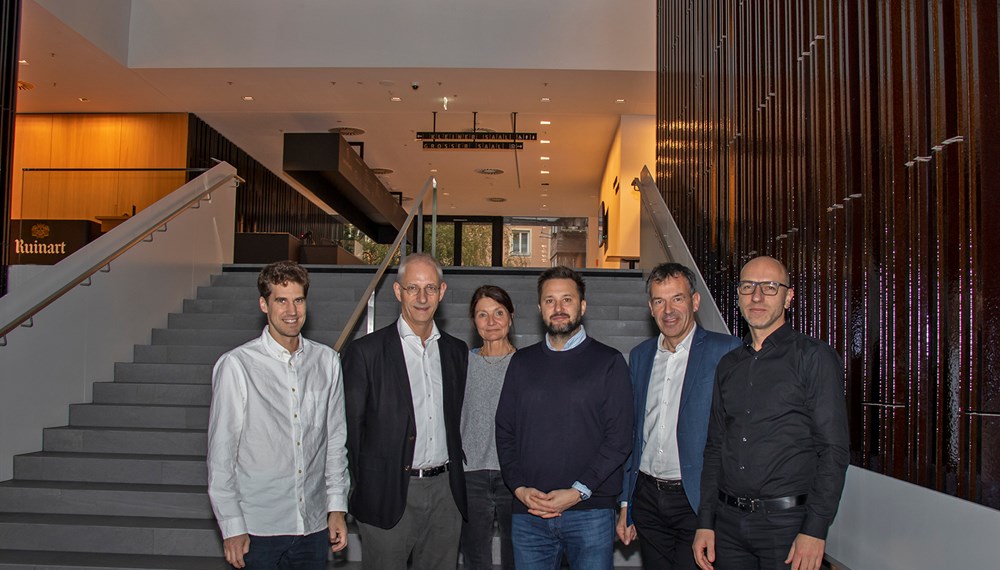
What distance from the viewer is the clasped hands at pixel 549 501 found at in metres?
2.69

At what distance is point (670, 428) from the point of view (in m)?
2.94

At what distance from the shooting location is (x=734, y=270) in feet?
17.0

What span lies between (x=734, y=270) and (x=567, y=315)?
104 inches

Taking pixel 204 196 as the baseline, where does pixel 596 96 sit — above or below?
above

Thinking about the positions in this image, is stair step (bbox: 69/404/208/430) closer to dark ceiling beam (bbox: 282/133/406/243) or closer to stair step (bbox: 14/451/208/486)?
stair step (bbox: 14/451/208/486)

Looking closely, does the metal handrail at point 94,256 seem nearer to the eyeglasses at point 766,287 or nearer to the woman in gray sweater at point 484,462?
the woman in gray sweater at point 484,462

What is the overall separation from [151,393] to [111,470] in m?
0.92

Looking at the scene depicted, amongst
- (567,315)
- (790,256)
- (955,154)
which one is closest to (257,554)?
(567,315)

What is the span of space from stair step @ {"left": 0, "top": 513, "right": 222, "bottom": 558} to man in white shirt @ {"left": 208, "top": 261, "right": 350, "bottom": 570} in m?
1.71

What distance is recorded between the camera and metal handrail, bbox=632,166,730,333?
16.9 ft

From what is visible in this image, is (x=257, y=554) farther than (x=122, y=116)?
No

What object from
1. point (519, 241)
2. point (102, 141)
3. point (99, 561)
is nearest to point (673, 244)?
point (99, 561)

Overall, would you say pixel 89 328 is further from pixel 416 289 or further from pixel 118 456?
pixel 416 289

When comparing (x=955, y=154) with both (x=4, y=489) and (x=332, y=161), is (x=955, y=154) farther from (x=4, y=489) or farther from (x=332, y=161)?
(x=332, y=161)
